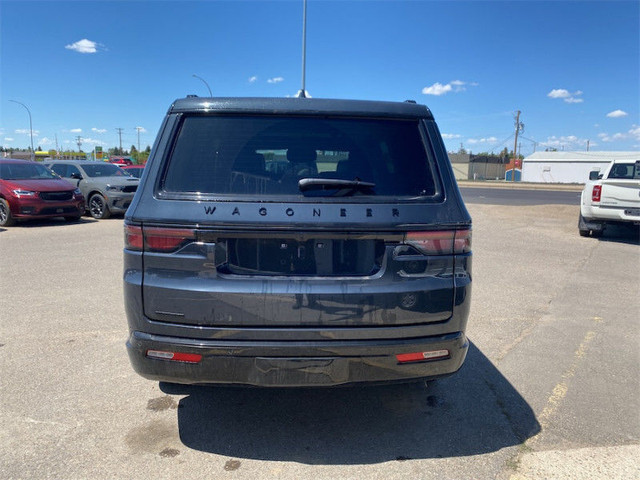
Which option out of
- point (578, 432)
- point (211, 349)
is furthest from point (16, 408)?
point (578, 432)

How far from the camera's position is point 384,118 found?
2.86 m

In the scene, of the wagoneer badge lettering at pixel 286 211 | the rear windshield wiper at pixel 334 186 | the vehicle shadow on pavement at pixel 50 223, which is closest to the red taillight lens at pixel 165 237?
the wagoneer badge lettering at pixel 286 211

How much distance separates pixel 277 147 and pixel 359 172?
0.50 meters

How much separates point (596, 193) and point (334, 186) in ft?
34.7

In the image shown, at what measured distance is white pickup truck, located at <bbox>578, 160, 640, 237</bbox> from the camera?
10.7m

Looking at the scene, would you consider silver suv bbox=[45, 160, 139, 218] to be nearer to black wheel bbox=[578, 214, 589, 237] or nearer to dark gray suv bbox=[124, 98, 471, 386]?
black wheel bbox=[578, 214, 589, 237]

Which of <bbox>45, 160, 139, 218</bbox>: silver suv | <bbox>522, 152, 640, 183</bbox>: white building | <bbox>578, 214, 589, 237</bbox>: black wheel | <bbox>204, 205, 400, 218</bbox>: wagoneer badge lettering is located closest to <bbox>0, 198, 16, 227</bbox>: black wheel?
<bbox>45, 160, 139, 218</bbox>: silver suv

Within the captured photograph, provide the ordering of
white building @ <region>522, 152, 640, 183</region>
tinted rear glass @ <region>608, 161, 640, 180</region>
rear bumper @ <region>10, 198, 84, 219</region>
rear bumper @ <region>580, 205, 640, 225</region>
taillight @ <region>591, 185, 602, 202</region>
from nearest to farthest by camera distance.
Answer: rear bumper @ <region>580, 205, 640, 225</region>
taillight @ <region>591, 185, 602, 202</region>
tinted rear glass @ <region>608, 161, 640, 180</region>
rear bumper @ <region>10, 198, 84, 219</region>
white building @ <region>522, 152, 640, 183</region>

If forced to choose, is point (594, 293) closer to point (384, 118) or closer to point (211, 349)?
point (384, 118)

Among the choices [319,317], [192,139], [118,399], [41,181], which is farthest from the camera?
[41,181]

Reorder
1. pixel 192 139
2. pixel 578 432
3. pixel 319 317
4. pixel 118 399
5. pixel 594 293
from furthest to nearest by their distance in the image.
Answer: pixel 594 293
pixel 118 399
pixel 578 432
pixel 192 139
pixel 319 317

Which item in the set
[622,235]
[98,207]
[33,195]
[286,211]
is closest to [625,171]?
[622,235]

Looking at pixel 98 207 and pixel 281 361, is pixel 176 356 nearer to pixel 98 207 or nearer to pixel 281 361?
pixel 281 361

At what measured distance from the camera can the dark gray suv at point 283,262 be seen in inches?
101
